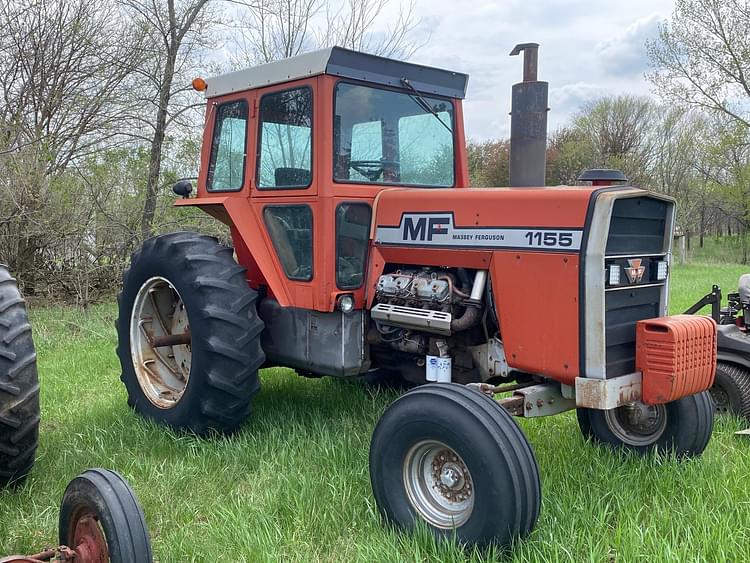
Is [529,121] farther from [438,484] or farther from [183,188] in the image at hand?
[183,188]

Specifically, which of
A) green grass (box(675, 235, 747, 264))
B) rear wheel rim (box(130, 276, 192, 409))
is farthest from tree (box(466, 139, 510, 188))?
rear wheel rim (box(130, 276, 192, 409))

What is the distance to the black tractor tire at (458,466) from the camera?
8.76 ft

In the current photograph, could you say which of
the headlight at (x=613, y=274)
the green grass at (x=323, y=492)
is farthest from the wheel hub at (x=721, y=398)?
the headlight at (x=613, y=274)

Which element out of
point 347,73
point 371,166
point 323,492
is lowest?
point 323,492

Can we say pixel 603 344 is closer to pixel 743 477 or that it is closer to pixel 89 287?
pixel 743 477

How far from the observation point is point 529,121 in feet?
11.6

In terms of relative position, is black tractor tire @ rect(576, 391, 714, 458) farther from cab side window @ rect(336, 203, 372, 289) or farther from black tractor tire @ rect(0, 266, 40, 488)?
black tractor tire @ rect(0, 266, 40, 488)

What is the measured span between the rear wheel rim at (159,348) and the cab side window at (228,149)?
80 cm

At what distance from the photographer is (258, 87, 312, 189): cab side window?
405 centimetres

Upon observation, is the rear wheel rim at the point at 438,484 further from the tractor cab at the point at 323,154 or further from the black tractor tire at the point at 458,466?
the tractor cab at the point at 323,154

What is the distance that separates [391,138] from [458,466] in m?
2.14

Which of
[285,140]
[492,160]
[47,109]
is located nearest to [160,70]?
[47,109]

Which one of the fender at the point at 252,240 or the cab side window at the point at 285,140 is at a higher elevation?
the cab side window at the point at 285,140

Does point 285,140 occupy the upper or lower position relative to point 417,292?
upper
